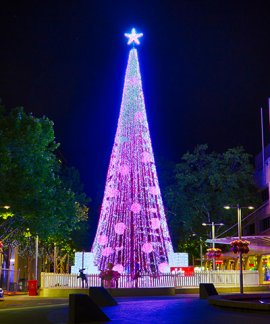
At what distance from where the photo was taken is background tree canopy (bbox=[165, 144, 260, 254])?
206 feet

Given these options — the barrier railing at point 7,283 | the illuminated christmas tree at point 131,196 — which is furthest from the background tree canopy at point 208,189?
the illuminated christmas tree at point 131,196

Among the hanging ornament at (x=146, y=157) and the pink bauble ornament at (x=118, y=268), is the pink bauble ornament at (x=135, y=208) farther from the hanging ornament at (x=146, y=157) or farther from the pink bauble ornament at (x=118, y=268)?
the pink bauble ornament at (x=118, y=268)

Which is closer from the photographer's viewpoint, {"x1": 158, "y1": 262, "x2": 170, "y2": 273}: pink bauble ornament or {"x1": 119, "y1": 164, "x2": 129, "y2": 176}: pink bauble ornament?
{"x1": 119, "y1": 164, "x2": 129, "y2": 176}: pink bauble ornament

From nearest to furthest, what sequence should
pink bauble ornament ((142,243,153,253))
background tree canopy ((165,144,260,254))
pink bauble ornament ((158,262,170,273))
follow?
pink bauble ornament ((142,243,153,253)), pink bauble ornament ((158,262,170,273)), background tree canopy ((165,144,260,254))

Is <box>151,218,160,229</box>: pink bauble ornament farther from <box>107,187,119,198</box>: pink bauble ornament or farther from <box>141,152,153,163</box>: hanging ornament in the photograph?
<box>141,152,153,163</box>: hanging ornament

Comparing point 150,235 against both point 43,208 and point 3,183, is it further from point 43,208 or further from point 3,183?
point 3,183

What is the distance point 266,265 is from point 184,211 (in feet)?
112

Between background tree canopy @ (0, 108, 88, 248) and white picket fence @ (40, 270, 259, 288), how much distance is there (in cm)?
381

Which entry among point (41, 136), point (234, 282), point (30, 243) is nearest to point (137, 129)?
point (41, 136)

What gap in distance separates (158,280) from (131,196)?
19.4ft

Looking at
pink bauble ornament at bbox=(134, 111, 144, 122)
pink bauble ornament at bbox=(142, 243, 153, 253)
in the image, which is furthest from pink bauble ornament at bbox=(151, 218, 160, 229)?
pink bauble ornament at bbox=(134, 111, 144, 122)

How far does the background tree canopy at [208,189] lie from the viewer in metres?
62.9

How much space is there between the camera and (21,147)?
3456 cm

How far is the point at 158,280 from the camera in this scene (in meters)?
37.2
